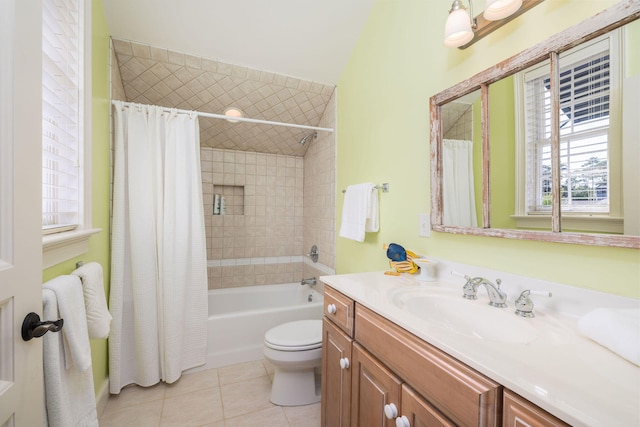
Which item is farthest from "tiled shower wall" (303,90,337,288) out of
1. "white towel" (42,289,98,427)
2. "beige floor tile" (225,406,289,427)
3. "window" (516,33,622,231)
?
"white towel" (42,289,98,427)

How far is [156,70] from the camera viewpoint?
2.04 meters

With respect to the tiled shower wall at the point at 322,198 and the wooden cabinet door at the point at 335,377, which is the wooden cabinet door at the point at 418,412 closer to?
the wooden cabinet door at the point at 335,377

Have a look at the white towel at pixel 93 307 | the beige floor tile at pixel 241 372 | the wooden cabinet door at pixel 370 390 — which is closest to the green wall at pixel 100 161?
the white towel at pixel 93 307

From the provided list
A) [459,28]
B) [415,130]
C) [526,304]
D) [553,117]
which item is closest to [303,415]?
[526,304]

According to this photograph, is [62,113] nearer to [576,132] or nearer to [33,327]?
[33,327]

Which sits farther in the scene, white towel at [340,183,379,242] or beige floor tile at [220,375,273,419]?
white towel at [340,183,379,242]

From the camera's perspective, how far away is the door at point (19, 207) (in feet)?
1.81

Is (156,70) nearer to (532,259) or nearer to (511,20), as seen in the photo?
(511,20)

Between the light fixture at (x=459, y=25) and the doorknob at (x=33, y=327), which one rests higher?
the light fixture at (x=459, y=25)

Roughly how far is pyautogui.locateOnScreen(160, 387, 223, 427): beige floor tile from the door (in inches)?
43.2

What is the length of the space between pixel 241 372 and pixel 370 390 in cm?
139

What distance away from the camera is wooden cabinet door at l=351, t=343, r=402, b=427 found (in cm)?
87

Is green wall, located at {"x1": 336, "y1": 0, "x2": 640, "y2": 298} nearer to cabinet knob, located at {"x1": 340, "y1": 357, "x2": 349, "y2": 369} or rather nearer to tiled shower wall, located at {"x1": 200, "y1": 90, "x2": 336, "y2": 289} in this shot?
tiled shower wall, located at {"x1": 200, "y1": 90, "x2": 336, "y2": 289}

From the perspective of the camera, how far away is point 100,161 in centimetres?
159
